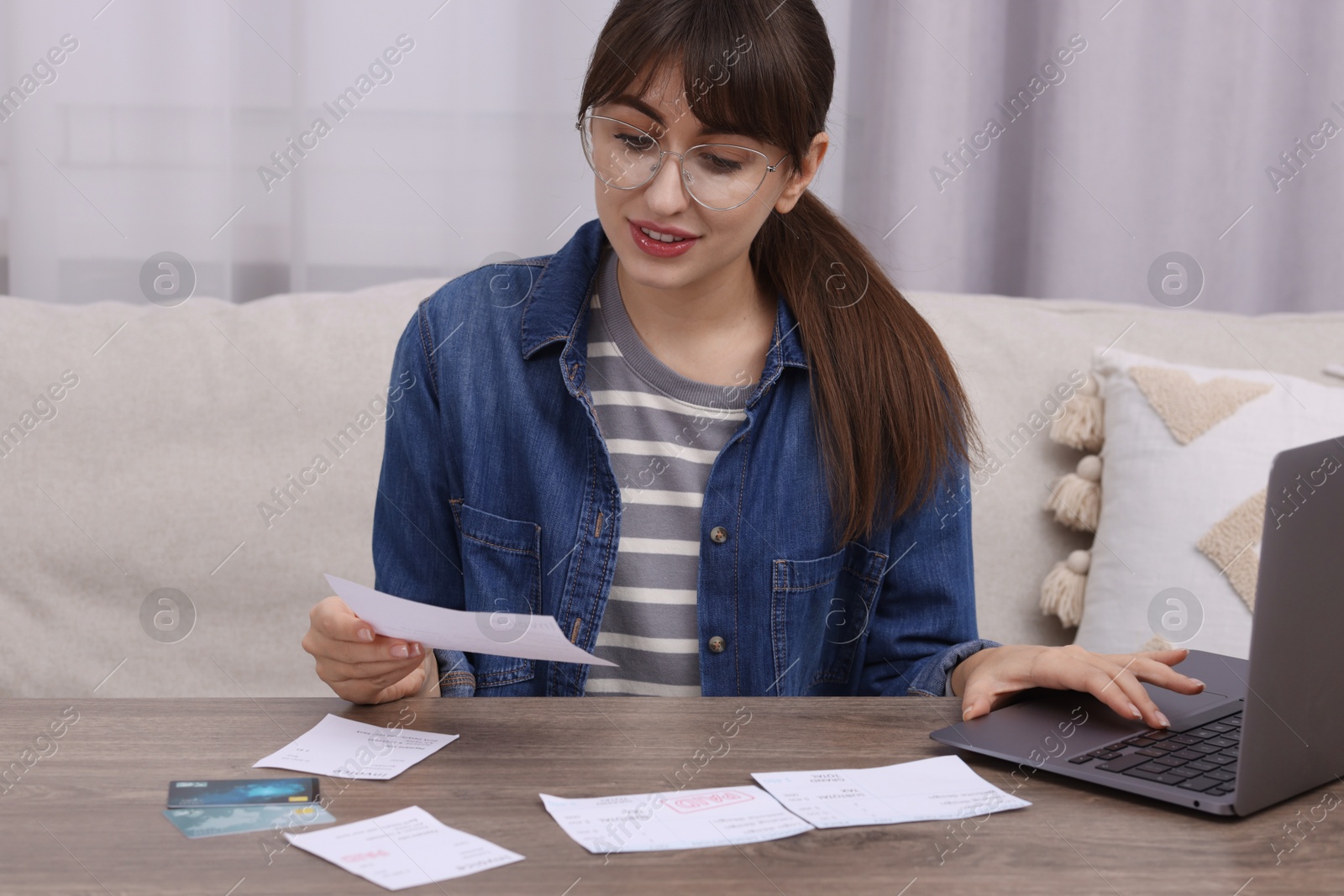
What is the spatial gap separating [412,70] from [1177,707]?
152 cm

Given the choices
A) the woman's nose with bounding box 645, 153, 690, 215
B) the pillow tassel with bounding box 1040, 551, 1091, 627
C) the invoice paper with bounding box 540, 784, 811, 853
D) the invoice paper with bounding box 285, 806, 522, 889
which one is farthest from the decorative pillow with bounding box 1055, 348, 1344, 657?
the invoice paper with bounding box 285, 806, 522, 889

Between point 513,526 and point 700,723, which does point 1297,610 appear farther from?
point 513,526

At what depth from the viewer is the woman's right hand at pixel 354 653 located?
84cm

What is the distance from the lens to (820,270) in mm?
1220

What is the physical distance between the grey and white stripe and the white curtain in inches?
34.3

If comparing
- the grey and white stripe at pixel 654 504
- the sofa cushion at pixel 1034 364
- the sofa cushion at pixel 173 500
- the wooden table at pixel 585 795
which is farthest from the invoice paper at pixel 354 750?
the sofa cushion at pixel 1034 364

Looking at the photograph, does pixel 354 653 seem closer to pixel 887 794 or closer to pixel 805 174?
pixel 887 794

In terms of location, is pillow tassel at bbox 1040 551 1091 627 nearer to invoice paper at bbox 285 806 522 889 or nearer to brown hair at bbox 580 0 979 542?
brown hair at bbox 580 0 979 542

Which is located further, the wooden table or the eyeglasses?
the eyeglasses

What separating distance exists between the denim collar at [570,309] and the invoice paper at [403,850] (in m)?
0.57

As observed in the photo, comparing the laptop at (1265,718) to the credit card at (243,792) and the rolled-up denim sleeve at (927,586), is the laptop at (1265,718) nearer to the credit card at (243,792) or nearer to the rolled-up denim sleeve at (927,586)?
the rolled-up denim sleeve at (927,586)

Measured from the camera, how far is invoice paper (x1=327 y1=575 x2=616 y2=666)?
2.55ft

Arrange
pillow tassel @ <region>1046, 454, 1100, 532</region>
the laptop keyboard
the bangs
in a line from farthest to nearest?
pillow tassel @ <region>1046, 454, 1100, 532</region>, the bangs, the laptop keyboard

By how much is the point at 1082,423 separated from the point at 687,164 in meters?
0.77
